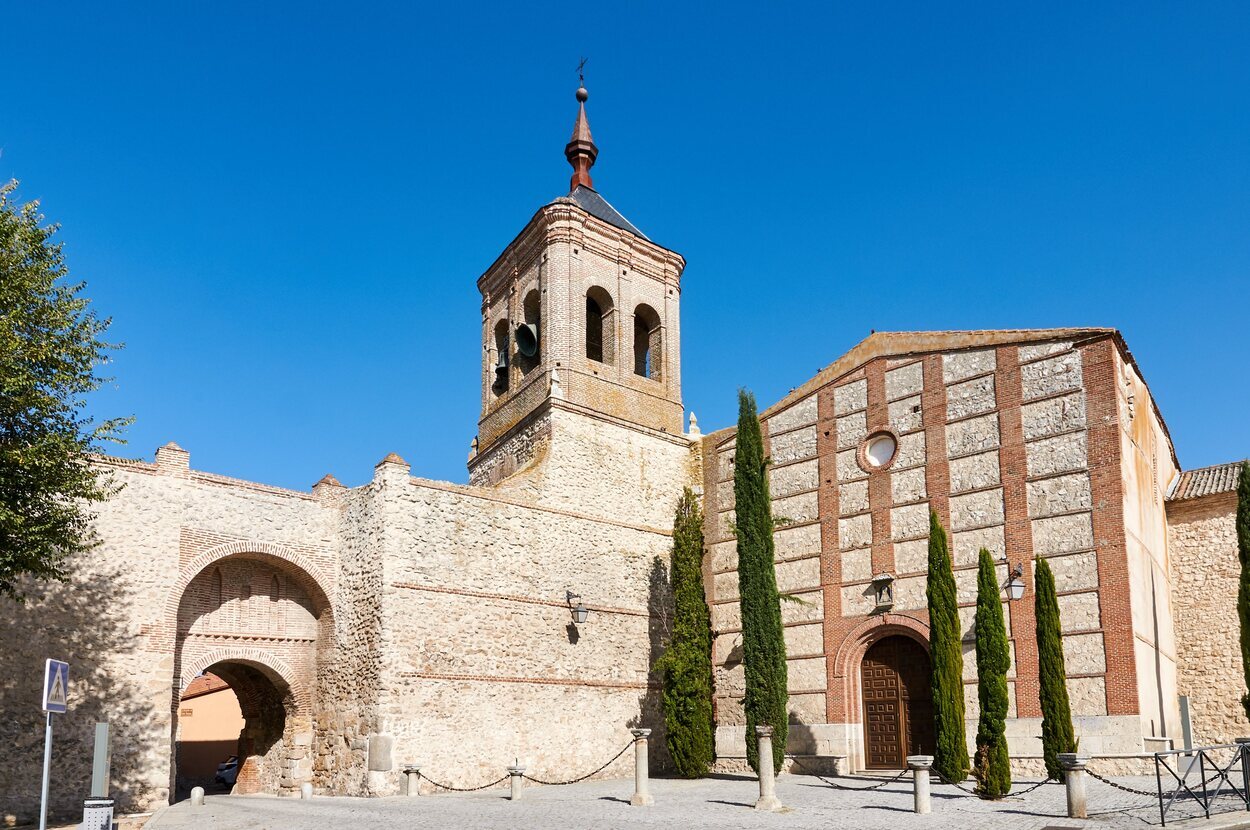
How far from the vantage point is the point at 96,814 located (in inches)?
432

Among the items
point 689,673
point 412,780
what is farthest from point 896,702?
point 412,780

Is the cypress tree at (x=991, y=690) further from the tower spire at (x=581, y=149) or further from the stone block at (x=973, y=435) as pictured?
the tower spire at (x=581, y=149)

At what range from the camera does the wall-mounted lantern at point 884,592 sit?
20.8 metres

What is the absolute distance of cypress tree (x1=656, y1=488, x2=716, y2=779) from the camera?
21031 mm

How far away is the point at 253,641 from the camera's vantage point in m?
19.8

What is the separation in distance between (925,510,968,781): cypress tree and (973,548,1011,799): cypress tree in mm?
427

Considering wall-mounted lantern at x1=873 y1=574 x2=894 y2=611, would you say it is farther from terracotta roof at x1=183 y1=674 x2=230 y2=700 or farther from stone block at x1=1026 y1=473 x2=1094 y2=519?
terracotta roof at x1=183 y1=674 x2=230 y2=700

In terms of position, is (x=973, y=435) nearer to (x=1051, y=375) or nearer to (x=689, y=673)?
(x=1051, y=375)

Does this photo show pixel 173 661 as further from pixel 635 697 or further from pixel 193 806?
pixel 635 697

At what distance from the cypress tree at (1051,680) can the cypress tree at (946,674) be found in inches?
50.8

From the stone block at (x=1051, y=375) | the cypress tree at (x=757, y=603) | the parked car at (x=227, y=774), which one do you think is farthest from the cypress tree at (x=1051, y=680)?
the parked car at (x=227, y=774)

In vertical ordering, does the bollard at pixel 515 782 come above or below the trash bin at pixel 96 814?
below

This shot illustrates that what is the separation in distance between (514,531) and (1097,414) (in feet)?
36.2

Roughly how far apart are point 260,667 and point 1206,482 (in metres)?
19.6
